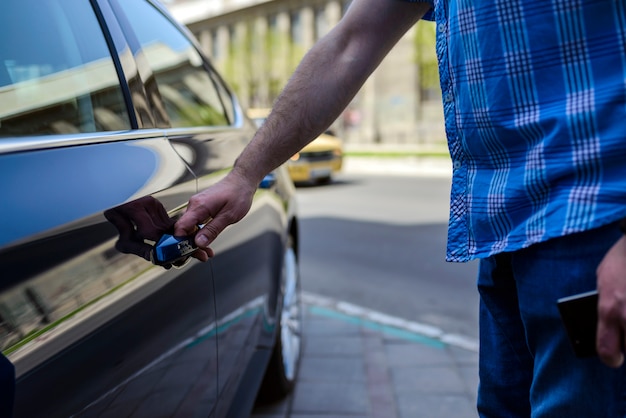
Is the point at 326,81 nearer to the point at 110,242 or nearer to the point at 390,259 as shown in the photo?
the point at 110,242

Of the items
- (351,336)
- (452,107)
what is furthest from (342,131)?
(452,107)

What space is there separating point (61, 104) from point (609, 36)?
122 centimetres

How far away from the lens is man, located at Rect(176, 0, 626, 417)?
3.27 feet

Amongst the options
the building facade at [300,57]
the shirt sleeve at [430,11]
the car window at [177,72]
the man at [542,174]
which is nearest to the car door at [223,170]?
the car window at [177,72]

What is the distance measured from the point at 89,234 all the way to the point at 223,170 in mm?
866

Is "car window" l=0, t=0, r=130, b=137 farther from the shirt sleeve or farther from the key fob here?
the shirt sleeve

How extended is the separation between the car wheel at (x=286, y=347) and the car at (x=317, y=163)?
8.94m

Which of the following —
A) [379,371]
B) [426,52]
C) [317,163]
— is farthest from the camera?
[426,52]

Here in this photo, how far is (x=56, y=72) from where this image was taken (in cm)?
156

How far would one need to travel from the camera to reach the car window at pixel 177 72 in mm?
2054

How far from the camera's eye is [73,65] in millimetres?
1575

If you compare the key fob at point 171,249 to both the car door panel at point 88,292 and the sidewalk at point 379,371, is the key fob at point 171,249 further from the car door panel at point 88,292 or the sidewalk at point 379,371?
the sidewalk at point 379,371

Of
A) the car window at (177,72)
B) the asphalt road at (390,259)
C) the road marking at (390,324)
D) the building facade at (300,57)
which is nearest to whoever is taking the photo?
the car window at (177,72)

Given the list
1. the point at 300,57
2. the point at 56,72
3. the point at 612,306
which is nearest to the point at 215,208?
the point at 56,72
